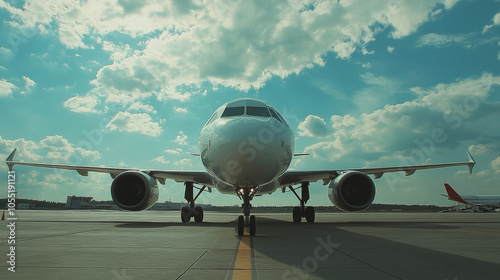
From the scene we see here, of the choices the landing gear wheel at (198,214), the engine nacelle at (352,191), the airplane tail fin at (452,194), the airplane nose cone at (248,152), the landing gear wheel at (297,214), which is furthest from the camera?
the airplane tail fin at (452,194)

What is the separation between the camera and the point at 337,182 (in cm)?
1311

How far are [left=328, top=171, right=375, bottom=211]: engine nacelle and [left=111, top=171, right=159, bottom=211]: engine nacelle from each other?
713 centimetres

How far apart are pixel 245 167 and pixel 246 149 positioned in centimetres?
43

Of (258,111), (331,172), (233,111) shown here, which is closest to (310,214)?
(331,172)

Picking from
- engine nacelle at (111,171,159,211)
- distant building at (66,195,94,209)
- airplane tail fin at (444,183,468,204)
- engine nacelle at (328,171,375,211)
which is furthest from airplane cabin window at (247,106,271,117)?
distant building at (66,195,94,209)

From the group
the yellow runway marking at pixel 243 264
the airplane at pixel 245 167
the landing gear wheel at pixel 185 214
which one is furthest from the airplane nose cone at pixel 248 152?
the landing gear wheel at pixel 185 214

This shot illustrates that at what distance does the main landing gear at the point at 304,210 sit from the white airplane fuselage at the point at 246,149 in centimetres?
748

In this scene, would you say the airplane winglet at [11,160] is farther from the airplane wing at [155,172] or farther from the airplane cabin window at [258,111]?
the airplane cabin window at [258,111]

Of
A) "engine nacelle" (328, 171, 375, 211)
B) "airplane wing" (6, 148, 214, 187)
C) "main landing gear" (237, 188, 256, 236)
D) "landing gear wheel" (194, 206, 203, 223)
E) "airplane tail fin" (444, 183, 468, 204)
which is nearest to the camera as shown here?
"main landing gear" (237, 188, 256, 236)

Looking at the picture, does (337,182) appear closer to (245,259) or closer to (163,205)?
(245,259)

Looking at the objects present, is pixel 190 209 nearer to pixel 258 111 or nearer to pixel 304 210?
pixel 304 210

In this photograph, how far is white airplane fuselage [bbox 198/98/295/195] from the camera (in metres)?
7.76

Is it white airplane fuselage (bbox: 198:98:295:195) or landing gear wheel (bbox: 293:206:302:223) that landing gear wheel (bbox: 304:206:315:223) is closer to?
landing gear wheel (bbox: 293:206:302:223)

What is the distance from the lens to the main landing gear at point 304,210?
626 inches
